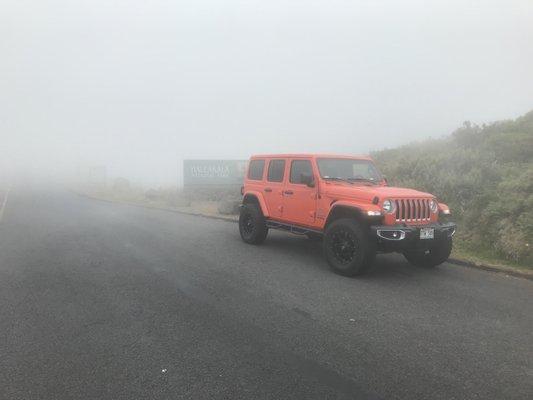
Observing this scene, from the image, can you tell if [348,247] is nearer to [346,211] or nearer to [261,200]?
[346,211]

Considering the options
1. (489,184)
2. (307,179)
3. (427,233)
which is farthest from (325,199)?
(489,184)

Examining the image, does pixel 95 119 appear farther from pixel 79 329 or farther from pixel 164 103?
pixel 79 329

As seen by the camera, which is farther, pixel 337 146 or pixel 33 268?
pixel 337 146

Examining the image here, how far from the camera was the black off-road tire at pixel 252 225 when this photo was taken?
31.1 ft

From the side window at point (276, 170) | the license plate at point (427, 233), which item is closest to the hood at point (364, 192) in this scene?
the license plate at point (427, 233)

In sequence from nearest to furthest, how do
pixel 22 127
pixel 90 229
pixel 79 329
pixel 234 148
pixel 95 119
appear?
pixel 79 329 → pixel 90 229 → pixel 234 148 → pixel 95 119 → pixel 22 127

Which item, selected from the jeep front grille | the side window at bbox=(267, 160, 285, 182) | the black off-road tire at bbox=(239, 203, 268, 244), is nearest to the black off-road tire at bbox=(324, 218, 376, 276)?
the jeep front grille

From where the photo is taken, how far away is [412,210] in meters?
7.09

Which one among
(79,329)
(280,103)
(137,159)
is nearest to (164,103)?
(137,159)

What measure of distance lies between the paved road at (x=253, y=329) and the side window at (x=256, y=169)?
1968 mm

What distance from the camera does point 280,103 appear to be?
8344cm

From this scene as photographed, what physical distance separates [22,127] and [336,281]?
193361 mm

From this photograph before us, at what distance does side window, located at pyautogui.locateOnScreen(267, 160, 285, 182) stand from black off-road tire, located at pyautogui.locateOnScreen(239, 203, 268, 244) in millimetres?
829

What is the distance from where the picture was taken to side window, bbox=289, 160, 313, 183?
8268mm
